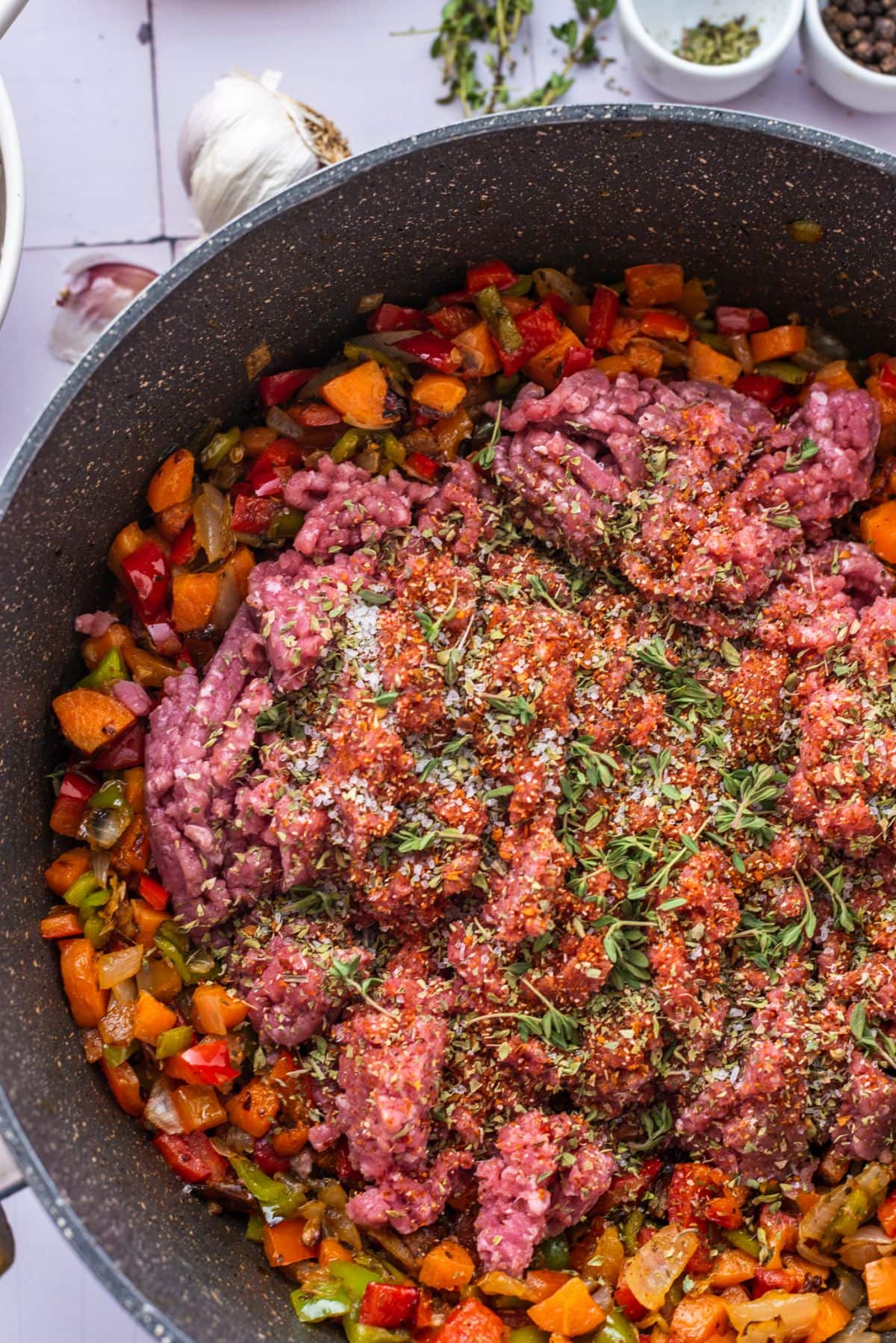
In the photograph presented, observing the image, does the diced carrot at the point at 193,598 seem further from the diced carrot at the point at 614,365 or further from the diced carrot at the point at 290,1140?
the diced carrot at the point at 290,1140

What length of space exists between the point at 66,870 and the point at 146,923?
0.76ft

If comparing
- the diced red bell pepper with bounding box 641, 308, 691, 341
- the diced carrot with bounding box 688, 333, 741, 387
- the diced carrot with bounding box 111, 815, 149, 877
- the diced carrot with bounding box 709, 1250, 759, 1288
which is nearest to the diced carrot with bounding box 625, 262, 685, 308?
the diced red bell pepper with bounding box 641, 308, 691, 341

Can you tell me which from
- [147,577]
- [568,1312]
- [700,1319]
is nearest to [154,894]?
[147,577]

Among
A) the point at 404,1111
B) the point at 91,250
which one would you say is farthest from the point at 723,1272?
→ the point at 91,250

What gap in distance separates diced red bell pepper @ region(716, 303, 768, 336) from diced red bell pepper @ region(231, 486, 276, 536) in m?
1.20

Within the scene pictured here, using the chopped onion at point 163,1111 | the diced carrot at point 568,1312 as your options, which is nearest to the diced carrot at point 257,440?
the chopped onion at point 163,1111

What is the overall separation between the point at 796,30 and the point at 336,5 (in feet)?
Answer: 4.17

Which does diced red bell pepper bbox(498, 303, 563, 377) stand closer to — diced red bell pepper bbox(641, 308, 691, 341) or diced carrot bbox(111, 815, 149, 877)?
diced red bell pepper bbox(641, 308, 691, 341)

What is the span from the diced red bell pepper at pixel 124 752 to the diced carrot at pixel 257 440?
27.9 inches

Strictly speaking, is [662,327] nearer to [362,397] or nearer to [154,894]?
[362,397]

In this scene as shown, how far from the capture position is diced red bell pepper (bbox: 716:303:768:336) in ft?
10.4

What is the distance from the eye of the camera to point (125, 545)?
293 cm

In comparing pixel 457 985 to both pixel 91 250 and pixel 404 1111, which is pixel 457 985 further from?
pixel 91 250

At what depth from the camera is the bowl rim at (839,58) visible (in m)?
3.37
